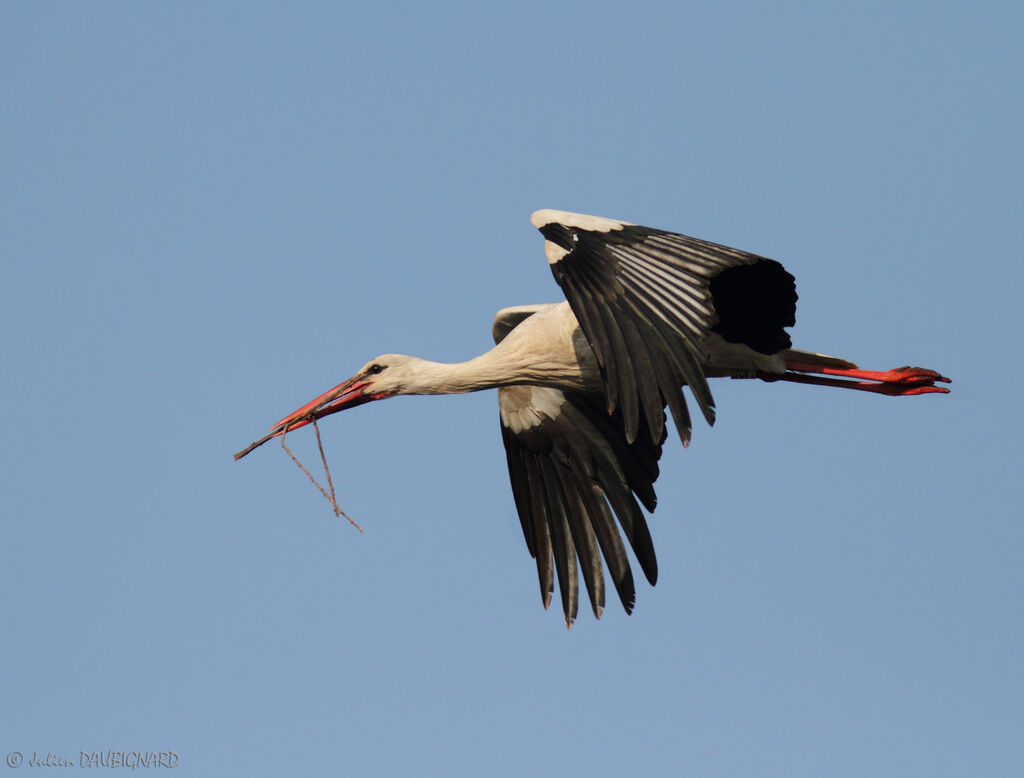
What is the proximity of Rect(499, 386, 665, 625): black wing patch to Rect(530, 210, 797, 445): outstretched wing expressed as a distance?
238 cm

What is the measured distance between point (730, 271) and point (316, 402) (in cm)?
314

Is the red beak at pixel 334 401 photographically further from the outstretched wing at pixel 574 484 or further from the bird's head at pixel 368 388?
the outstretched wing at pixel 574 484

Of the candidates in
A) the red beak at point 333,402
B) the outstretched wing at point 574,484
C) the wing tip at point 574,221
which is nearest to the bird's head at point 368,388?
the red beak at point 333,402

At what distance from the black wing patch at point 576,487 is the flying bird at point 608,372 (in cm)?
1

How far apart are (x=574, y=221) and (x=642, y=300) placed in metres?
0.76

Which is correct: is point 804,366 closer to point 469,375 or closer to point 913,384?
point 913,384

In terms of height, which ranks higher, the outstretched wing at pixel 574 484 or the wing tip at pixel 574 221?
the wing tip at pixel 574 221

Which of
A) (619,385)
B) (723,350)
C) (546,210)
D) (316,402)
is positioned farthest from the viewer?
(316,402)

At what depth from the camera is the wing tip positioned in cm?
870

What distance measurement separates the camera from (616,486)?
10.9 m

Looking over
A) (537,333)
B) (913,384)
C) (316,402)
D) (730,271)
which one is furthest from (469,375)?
(913,384)

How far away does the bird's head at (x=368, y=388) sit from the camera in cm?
1032

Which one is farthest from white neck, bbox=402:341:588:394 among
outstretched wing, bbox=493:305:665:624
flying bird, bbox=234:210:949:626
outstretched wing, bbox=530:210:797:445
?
outstretched wing, bbox=530:210:797:445

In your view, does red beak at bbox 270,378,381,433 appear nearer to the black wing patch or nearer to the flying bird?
the flying bird
